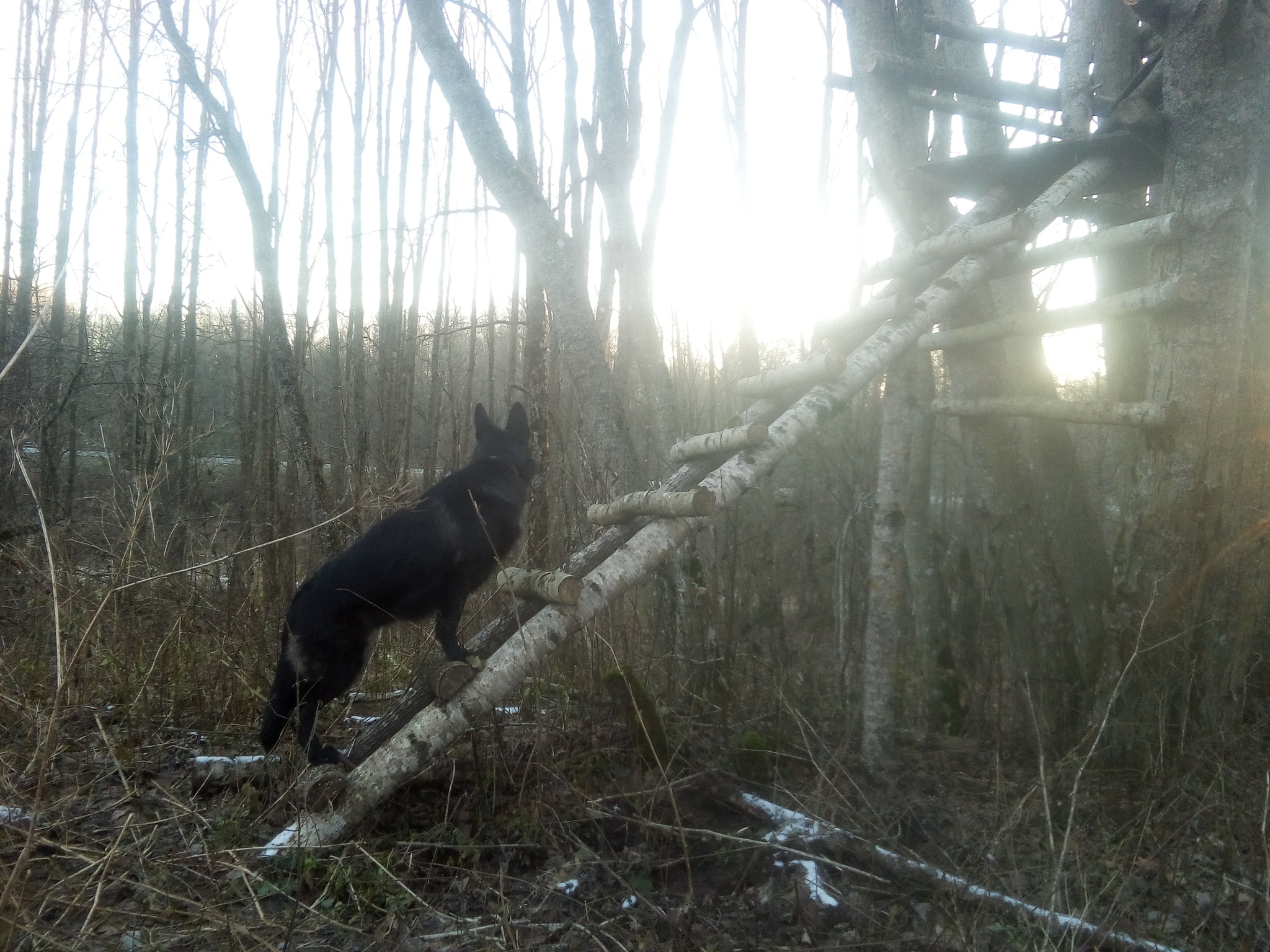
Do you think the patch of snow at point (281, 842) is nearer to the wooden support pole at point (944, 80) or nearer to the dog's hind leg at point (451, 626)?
the dog's hind leg at point (451, 626)

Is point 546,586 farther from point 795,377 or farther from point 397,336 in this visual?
point 397,336

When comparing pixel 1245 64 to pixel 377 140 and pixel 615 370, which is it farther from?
pixel 377 140

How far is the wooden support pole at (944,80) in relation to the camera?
487 cm

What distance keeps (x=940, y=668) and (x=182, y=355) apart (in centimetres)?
1452

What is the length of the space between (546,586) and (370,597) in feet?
3.46

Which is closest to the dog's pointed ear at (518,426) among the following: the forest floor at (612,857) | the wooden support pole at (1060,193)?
the forest floor at (612,857)

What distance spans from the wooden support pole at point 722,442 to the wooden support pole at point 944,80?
2.66m

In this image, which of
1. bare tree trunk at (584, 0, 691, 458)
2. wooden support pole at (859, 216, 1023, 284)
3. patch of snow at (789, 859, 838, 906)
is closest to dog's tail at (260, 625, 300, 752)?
patch of snow at (789, 859, 838, 906)

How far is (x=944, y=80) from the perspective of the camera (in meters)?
4.90

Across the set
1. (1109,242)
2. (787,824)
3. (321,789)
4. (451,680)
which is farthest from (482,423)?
(1109,242)

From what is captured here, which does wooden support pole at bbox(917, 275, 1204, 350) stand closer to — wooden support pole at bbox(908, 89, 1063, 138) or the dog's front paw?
wooden support pole at bbox(908, 89, 1063, 138)

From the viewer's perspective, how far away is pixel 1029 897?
9.73 ft

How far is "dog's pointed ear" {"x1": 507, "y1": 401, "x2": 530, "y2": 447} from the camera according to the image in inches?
183

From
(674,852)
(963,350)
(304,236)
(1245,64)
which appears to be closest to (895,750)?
(674,852)
